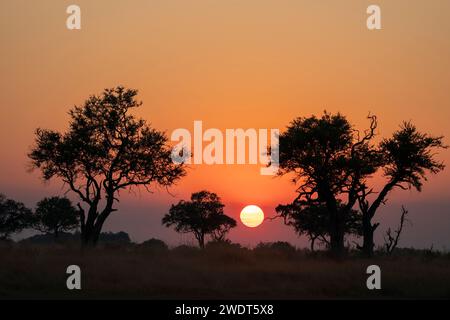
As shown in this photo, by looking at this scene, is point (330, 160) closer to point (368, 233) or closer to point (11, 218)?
point (368, 233)

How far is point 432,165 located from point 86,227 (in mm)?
23833

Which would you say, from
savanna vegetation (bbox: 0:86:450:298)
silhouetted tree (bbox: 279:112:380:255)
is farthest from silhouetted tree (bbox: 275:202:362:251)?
silhouetted tree (bbox: 279:112:380:255)

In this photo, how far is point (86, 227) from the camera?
144ft

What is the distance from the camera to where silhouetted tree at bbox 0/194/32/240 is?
7944 cm

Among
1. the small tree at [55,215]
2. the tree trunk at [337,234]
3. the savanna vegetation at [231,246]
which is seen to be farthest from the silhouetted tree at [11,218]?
the tree trunk at [337,234]

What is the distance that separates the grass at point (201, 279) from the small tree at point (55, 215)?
4946 cm

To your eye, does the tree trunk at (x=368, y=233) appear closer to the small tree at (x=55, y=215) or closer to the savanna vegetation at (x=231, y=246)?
the savanna vegetation at (x=231, y=246)

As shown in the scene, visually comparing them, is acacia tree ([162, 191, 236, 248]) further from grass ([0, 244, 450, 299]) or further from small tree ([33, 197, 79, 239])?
grass ([0, 244, 450, 299])

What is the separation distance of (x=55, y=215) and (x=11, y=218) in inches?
208

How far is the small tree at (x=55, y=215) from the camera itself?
81188 millimetres

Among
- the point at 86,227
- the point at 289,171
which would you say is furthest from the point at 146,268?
the point at 289,171

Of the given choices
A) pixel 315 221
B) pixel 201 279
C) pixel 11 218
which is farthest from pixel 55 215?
pixel 201 279

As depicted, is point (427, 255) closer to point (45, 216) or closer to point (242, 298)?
point (242, 298)
